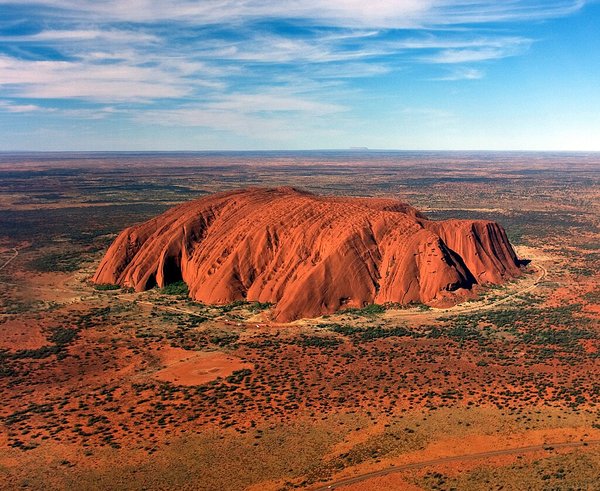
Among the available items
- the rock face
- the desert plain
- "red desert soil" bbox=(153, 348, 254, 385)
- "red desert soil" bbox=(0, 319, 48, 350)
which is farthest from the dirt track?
"red desert soil" bbox=(0, 319, 48, 350)

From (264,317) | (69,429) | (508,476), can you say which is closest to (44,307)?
(264,317)

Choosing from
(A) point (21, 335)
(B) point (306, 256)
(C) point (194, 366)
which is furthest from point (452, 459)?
(A) point (21, 335)

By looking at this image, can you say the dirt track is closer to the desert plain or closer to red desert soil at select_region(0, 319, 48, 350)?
the desert plain

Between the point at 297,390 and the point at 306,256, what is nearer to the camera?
the point at 297,390

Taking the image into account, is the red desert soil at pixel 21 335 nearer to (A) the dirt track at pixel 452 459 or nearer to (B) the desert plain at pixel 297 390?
(B) the desert plain at pixel 297 390

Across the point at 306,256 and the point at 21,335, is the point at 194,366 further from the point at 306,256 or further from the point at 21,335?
the point at 306,256

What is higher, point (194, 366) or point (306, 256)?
point (306, 256)
